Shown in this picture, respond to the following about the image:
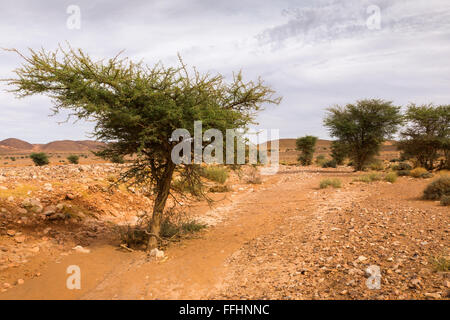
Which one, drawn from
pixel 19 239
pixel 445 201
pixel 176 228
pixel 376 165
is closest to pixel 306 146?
pixel 376 165

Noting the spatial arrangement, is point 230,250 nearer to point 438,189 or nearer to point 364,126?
point 438,189

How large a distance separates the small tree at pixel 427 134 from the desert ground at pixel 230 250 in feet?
47.6

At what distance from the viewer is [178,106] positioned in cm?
569

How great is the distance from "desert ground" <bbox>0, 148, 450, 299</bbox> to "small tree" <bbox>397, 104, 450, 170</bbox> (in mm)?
14522

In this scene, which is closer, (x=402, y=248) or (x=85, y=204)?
(x=402, y=248)

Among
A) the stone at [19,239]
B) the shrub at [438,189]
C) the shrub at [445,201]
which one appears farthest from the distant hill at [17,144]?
the shrub at [445,201]

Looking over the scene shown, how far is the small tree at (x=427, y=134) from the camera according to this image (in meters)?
21.1

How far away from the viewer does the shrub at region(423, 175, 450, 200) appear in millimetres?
9398

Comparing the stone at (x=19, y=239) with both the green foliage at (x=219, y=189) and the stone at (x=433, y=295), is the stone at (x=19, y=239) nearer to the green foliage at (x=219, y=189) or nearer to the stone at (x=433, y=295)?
the stone at (x=433, y=295)

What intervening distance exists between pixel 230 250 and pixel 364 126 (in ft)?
67.1
